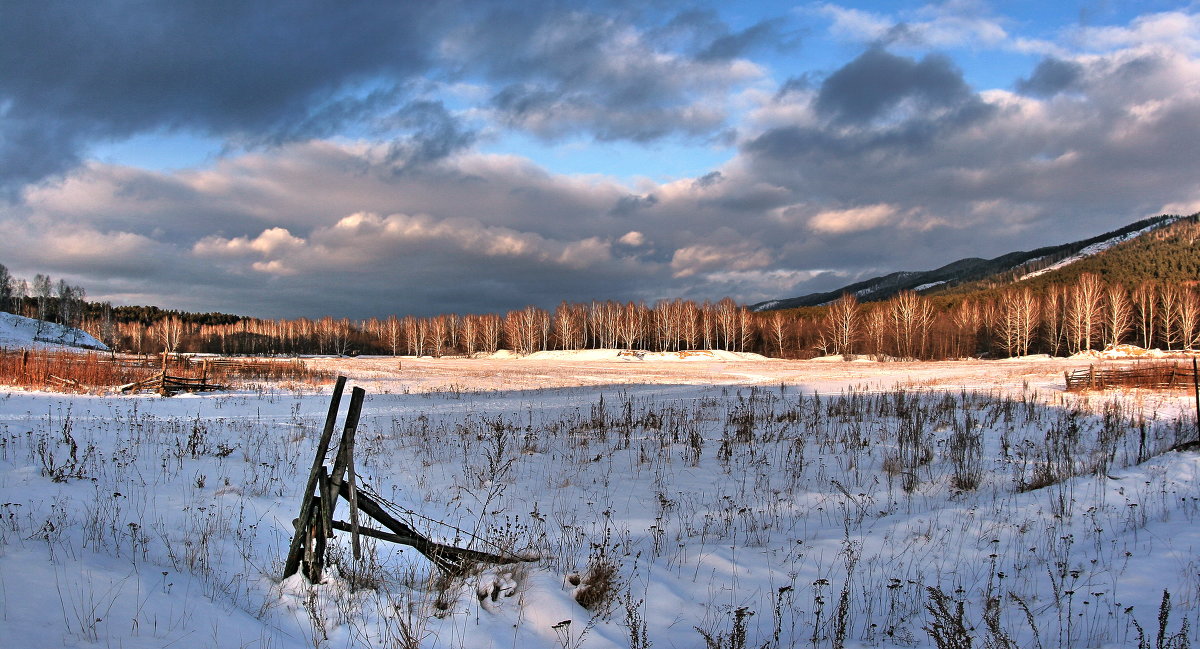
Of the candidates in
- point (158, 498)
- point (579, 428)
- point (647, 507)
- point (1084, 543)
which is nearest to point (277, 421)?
point (579, 428)

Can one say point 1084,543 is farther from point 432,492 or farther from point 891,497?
point 432,492

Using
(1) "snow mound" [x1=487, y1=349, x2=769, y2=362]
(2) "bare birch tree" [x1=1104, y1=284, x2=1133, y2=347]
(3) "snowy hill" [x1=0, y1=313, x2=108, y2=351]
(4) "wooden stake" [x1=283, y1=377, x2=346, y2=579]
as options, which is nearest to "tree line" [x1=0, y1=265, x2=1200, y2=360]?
(2) "bare birch tree" [x1=1104, y1=284, x2=1133, y2=347]

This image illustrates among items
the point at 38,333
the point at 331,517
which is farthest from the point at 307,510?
the point at 38,333

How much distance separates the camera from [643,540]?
23.3 ft

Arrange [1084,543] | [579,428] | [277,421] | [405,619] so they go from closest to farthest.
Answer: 1. [405,619]
2. [1084,543]
3. [579,428]
4. [277,421]

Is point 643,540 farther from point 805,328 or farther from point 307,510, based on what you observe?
point 805,328

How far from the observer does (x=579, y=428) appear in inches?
583

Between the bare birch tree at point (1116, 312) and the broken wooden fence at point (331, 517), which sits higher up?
the bare birch tree at point (1116, 312)

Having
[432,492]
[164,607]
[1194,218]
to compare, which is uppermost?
[1194,218]

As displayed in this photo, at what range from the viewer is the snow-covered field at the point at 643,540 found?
4344 millimetres

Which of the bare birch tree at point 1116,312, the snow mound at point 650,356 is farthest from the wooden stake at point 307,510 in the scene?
the bare birch tree at point 1116,312

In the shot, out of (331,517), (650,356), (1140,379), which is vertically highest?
(331,517)

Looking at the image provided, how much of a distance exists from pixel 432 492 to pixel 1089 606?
325 inches

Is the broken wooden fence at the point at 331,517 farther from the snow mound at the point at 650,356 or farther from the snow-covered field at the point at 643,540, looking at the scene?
the snow mound at the point at 650,356
